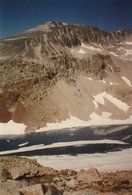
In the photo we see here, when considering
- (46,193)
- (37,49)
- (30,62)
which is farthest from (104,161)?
(37,49)

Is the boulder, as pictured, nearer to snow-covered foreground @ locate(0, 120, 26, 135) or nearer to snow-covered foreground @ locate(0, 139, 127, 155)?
snow-covered foreground @ locate(0, 139, 127, 155)

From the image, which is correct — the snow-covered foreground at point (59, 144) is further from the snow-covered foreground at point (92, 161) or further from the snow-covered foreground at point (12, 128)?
the snow-covered foreground at point (12, 128)

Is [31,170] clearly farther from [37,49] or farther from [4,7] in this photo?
[37,49]

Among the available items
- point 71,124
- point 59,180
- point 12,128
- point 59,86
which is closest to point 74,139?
point 12,128

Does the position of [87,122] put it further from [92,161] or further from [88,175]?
[88,175]

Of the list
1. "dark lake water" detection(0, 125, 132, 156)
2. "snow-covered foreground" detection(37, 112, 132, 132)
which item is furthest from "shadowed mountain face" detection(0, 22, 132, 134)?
"dark lake water" detection(0, 125, 132, 156)

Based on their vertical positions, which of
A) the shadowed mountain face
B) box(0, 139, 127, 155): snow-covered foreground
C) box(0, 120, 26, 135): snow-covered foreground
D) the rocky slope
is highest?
the shadowed mountain face
